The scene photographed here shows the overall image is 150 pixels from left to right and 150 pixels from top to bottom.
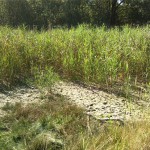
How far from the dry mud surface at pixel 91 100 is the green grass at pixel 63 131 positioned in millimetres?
213

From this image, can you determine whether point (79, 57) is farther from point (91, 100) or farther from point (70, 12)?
point (70, 12)

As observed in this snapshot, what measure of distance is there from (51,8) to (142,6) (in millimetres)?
5256

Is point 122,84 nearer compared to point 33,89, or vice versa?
point 33,89

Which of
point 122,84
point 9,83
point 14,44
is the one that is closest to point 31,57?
point 14,44

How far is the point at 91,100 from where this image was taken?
3.79 meters

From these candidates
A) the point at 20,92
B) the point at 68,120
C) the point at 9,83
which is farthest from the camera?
the point at 9,83

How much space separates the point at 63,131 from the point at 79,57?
207cm

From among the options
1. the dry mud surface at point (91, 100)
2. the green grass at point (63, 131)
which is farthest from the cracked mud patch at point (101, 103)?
the green grass at point (63, 131)

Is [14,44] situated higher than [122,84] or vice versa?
[14,44]

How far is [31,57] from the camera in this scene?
4.97 metres

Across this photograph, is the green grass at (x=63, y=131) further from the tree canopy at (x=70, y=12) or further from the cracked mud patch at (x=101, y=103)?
the tree canopy at (x=70, y=12)

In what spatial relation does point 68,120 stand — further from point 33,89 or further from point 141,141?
point 33,89

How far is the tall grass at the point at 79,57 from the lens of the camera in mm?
4445

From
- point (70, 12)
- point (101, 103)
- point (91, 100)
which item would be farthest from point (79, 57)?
point (70, 12)
